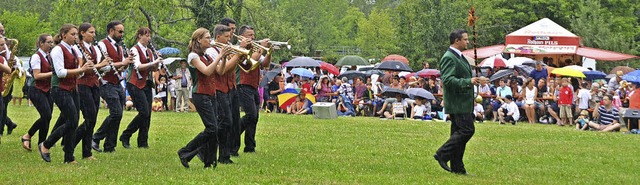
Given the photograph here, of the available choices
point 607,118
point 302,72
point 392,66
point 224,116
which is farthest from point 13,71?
point 392,66

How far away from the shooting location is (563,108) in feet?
91.2

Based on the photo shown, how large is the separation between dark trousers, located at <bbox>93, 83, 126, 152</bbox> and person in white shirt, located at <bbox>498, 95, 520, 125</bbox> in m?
14.6

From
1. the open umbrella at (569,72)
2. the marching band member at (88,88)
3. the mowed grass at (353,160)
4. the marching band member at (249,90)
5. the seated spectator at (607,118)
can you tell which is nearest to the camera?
the mowed grass at (353,160)

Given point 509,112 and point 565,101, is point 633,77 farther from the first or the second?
point 509,112

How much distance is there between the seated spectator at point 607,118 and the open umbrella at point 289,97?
915 cm

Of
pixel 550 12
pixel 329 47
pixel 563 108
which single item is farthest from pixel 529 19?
pixel 563 108

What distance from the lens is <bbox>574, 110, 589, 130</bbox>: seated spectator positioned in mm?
25188

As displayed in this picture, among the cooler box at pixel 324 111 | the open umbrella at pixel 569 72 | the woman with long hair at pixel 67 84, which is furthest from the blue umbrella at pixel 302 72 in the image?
the woman with long hair at pixel 67 84

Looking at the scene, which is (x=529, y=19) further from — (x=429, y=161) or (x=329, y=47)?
(x=429, y=161)

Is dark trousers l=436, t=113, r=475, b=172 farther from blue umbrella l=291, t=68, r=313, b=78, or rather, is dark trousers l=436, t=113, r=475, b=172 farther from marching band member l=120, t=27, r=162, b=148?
blue umbrella l=291, t=68, r=313, b=78

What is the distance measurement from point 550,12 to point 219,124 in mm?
55685

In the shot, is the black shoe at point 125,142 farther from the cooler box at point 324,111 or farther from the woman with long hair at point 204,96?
the cooler box at point 324,111

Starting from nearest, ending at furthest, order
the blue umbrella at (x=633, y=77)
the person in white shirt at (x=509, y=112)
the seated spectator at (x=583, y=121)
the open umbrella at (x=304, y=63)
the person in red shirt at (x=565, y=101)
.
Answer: the seated spectator at (x=583, y=121), the blue umbrella at (x=633, y=77), the person in red shirt at (x=565, y=101), the person in white shirt at (x=509, y=112), the open umbrella at (x=304, y=63)

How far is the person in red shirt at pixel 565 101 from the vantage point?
90.5 feet
